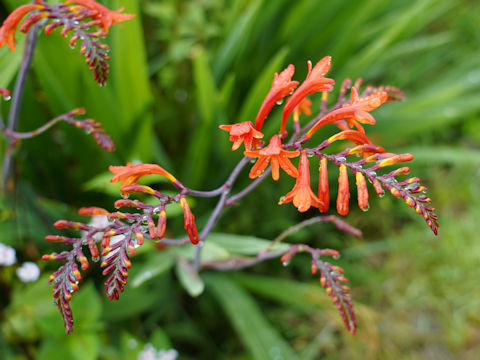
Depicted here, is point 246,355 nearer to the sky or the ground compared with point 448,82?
nearer to the ground

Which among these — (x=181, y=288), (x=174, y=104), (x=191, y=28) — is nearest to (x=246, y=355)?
(x=181, y=288)

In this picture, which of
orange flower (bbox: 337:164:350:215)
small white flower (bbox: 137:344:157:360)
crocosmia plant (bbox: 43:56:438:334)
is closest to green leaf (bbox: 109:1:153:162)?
small white flower (bbox: 137:344:157:360)

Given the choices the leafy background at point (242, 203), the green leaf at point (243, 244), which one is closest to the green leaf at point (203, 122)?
the leafy background at point (242, 203)

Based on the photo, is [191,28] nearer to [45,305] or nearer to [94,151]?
[94,151]

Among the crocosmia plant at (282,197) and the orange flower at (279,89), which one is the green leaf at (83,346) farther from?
the orange flower at (279,89)

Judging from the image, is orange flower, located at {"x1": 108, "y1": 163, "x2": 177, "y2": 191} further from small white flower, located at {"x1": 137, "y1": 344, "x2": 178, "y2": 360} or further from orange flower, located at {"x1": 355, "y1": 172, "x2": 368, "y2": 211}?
small white flower, located at {"x1": 137, "y1": 344, "x2": 178, "y2": 360}

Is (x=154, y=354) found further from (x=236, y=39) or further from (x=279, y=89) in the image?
(x=236, y=39)

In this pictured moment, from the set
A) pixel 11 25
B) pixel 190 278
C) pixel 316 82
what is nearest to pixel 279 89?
pixel 316 82
